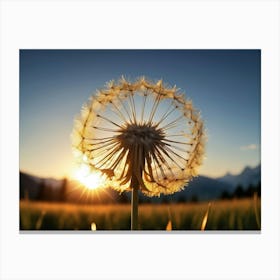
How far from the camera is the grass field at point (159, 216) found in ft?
12.6

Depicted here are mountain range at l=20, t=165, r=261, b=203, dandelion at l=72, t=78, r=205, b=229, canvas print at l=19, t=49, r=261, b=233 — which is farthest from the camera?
mountain range at l=20, t=165, r=261, b=203

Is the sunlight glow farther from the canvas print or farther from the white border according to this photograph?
the white border

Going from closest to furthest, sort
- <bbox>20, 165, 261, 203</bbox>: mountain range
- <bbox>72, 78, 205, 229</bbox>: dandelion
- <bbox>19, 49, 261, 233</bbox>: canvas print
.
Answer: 1. <bbox>72, 78, 205, 229</bbox>: dandelion
2. <bbox>19, 49, 261, 233</bbox>: canvas print
3. <bbox>20, 165, 261, 203</bbox>: mountain range

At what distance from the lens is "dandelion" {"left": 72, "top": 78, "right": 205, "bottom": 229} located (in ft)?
11.3

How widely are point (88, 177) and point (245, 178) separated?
3.93ft

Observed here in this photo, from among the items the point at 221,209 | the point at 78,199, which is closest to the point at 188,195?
the point at 221,209

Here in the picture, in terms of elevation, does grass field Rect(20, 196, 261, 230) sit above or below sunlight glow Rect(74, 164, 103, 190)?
below

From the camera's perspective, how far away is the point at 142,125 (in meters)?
3.55

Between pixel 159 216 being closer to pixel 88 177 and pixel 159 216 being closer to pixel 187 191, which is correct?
pixel 187 191

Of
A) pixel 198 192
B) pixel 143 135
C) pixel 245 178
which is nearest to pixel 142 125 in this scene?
pixel 143 135

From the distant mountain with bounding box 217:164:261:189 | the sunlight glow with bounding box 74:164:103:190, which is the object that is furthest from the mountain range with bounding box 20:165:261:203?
the sunlight glow with bounding box 74:164:103:190

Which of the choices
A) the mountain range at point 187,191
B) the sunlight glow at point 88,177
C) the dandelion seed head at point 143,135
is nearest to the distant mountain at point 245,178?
the mountain range at point 187,191
